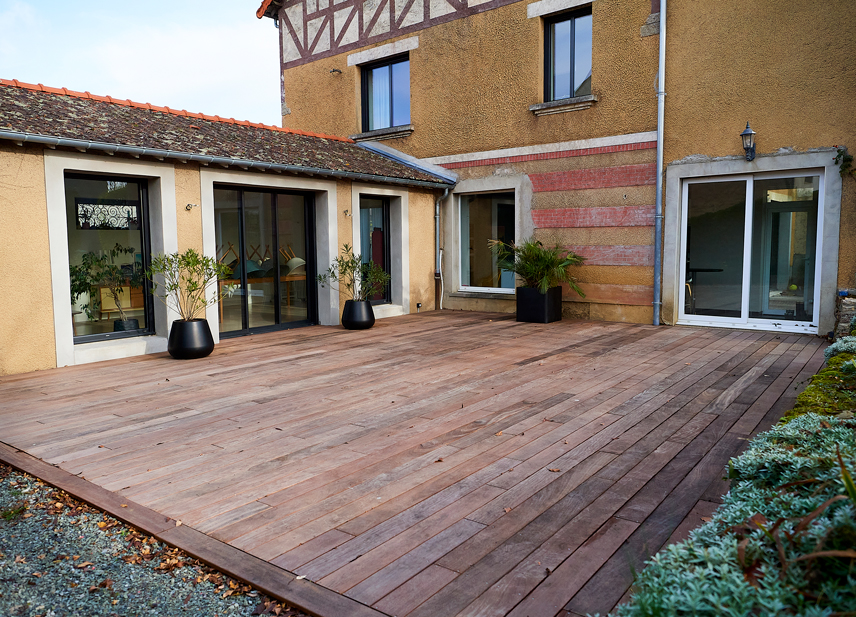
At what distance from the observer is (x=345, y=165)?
838 cm

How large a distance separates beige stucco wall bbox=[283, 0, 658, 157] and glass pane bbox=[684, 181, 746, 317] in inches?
50.7

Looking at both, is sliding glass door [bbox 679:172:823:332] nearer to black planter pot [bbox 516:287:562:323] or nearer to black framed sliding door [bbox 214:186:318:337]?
black planter pot [bbox 516:287:562:323]

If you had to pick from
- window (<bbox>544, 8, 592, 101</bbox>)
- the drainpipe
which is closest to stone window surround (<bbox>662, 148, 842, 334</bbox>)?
window (<bbox>544, 8, 592, 101</bbox>)

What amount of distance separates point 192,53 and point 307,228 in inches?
595

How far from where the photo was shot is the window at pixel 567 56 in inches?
336

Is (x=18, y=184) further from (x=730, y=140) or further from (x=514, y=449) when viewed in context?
(x=730, y=140)

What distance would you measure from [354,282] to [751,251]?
207 inches

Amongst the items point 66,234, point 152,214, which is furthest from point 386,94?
point 66,234

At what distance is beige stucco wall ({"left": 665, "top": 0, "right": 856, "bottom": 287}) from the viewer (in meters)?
6.61

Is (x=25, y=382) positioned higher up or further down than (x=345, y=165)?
further down

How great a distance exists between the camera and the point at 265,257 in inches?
313

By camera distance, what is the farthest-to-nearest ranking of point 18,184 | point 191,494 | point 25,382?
1. point 18,184
2. point 25,382
3. point 191,494

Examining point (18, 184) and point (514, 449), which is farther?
point (18, 184)

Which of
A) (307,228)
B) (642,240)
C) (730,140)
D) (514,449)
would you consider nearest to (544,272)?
(642,240)
